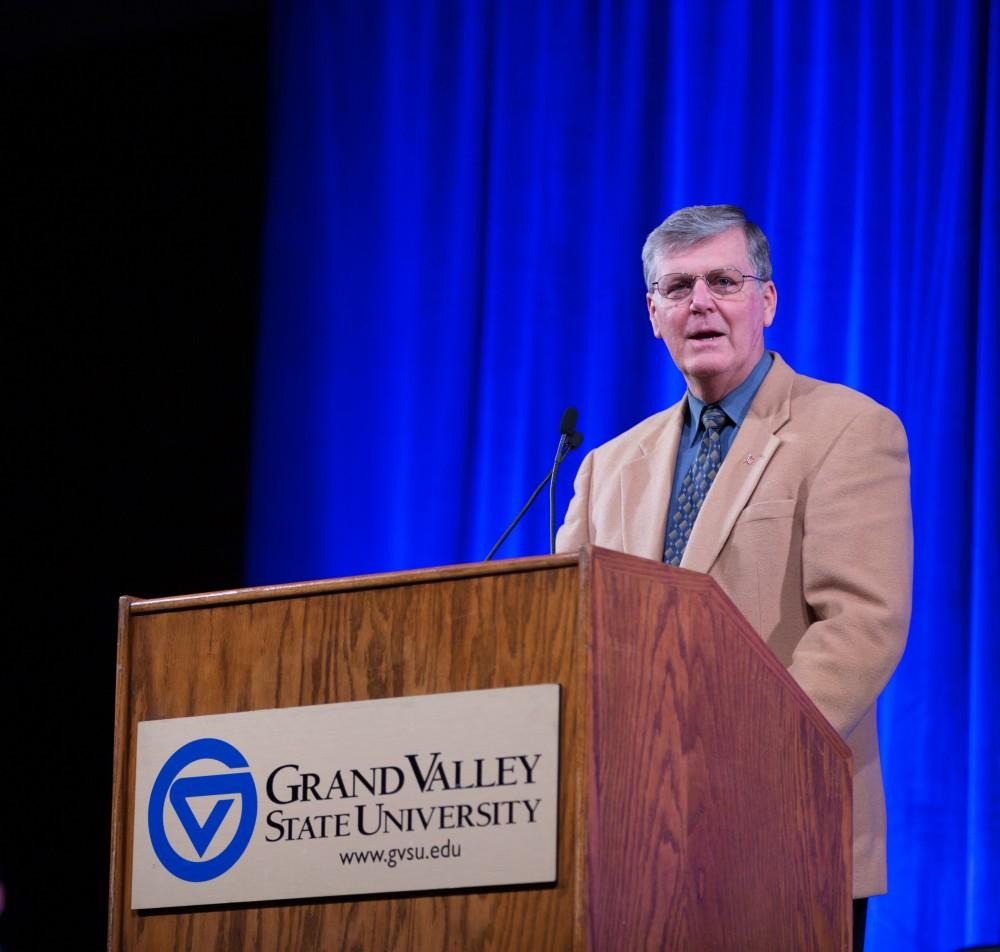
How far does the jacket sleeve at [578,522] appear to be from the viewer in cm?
300

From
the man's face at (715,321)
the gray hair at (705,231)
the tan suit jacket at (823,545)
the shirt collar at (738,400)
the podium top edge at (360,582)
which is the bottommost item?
the podium top edge at (360,582)

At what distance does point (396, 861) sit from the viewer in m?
1.85

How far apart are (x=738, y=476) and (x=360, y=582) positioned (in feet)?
3.06

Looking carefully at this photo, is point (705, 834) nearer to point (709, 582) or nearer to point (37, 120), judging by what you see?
point (709, 582)

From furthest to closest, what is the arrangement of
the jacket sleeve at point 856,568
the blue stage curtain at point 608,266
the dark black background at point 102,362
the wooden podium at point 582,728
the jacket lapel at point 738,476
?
the dark black background at point 102,362 < the blue stage curtain at point 608,266 < the jacket lapel at point 738,476 < the jacket sleeve at point 856,568 < the wooden podium at point 582,728

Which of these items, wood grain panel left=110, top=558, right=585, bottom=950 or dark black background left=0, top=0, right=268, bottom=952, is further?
dark black background left=0, top=0, right=268, bottom=952

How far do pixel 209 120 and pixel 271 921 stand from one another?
148 inches

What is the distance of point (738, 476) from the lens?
2682 mm

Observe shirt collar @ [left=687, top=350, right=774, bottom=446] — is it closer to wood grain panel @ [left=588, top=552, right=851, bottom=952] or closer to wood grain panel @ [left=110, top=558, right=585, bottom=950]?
wood grain panel @ [left=588, top=552, right=851, bottom=952]

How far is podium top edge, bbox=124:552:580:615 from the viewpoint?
1837 mm

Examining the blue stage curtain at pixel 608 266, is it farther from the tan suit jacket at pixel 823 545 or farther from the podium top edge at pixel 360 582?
the podium top edge at pixel 360 582

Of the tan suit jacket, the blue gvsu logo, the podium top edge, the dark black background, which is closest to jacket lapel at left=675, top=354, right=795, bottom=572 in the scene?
the tan suit jacket

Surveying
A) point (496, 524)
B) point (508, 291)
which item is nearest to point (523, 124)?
point (508, 291)

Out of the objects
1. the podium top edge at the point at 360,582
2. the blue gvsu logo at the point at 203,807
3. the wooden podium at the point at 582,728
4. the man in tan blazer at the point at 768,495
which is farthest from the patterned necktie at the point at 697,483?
the blue gvsu logo at the point at 203,807
